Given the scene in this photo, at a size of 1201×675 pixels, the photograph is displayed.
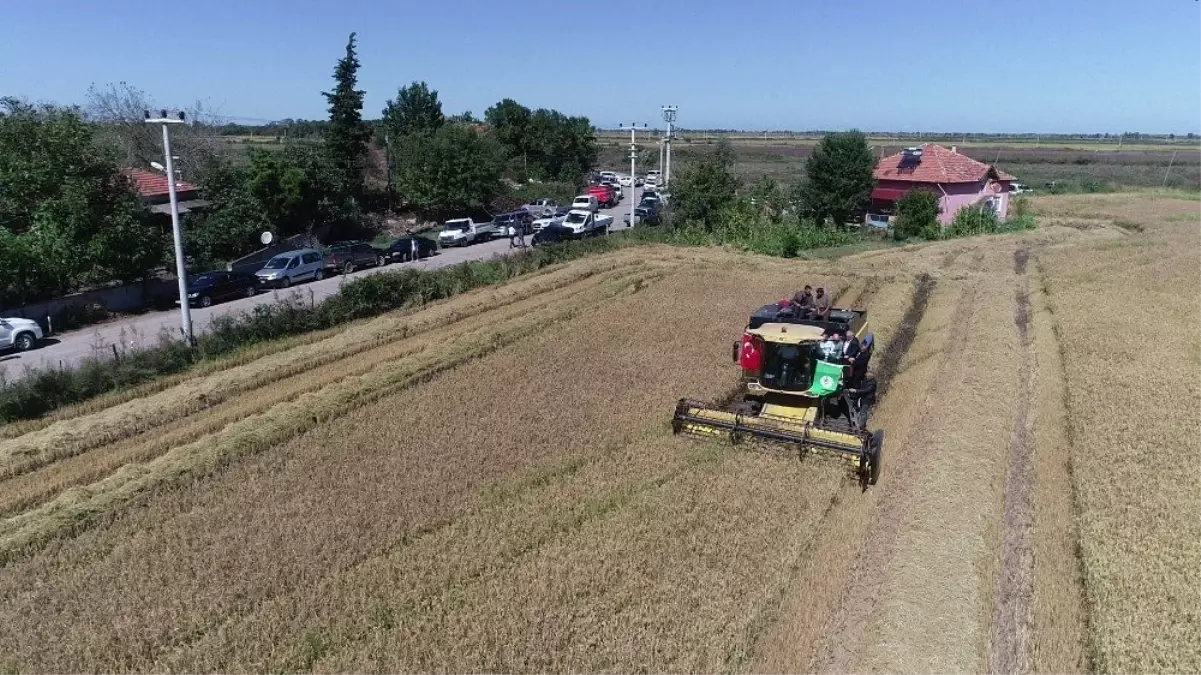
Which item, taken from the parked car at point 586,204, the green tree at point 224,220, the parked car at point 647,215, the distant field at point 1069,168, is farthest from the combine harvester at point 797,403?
the distant field at point 1069,168

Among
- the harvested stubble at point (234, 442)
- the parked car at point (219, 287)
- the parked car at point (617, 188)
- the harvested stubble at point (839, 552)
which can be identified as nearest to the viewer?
the harvested stubble at point (839, 552)

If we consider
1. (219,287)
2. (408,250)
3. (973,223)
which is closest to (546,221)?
(408,250)

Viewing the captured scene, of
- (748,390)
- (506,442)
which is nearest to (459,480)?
(506,442)

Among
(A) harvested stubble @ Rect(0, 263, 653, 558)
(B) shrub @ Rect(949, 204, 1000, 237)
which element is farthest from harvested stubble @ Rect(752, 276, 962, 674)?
(B) shrub @ Rect(949, 204, 1000, 237)

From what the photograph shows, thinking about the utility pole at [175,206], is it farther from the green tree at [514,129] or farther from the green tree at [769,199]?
the green tree at [514,129]

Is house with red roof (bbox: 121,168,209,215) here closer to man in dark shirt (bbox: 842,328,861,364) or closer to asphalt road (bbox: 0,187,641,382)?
asphalt road (bbox: 0,187,641,382)

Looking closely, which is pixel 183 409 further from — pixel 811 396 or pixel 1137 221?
pixel 1137 221

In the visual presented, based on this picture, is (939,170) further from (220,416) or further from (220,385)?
(220,416)
